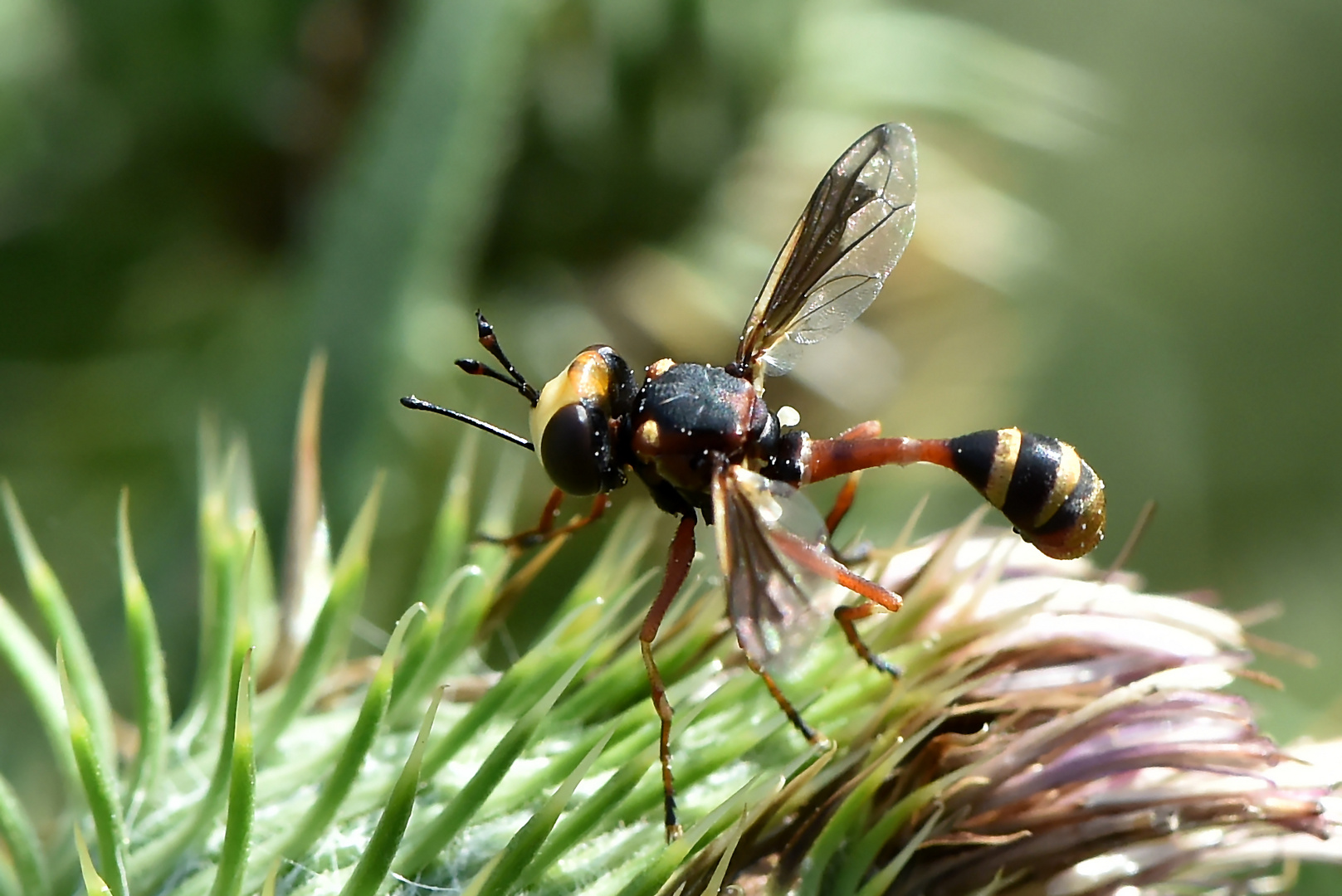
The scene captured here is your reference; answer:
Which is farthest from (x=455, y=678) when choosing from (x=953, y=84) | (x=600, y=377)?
(x=953, y=84)

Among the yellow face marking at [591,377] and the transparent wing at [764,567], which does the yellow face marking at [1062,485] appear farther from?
the yellow face marking at [591,377]

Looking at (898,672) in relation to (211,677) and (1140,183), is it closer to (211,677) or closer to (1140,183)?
(211,677)

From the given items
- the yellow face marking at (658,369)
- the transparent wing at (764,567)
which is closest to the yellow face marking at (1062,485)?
the transparent wing at (764,567)

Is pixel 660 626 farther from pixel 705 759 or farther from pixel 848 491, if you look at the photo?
pixel 848 491

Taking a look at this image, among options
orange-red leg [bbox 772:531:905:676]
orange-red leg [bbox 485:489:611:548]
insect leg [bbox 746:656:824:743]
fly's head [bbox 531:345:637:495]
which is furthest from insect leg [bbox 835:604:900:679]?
orange-red leg [bbox 485:489:611:548]

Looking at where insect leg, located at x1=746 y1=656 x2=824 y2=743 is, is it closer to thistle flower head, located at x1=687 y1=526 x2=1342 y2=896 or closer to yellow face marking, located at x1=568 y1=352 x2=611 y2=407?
thistle flower head, located at x1=687 y1=526 x2=1342 y2=896

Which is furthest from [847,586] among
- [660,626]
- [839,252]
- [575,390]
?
[839,252]
